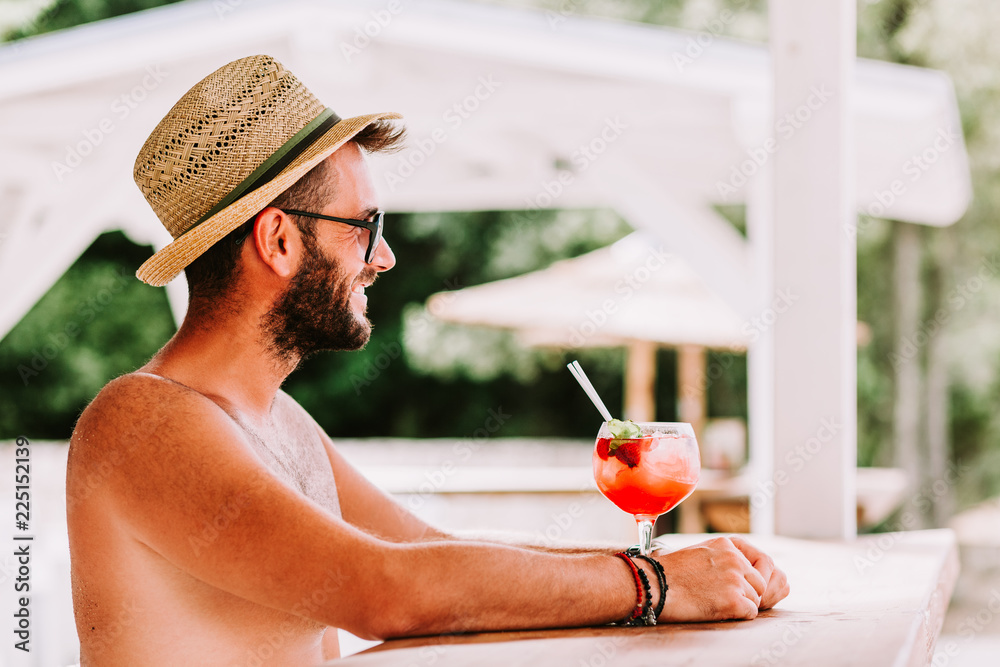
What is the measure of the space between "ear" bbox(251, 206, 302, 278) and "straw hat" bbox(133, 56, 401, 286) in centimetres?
4

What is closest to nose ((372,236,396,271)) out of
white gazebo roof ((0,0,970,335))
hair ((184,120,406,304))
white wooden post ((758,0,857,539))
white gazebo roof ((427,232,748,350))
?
hair ((184,120,406,304))

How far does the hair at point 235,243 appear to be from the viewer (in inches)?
71.3

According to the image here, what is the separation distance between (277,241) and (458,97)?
3.71 meters

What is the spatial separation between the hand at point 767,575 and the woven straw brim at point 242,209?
3.13ft

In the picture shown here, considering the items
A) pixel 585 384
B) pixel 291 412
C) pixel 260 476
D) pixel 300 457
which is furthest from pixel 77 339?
pixel 260 476

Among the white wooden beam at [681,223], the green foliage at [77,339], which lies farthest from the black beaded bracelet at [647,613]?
the green foliage at [77,339]

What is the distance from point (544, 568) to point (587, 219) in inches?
525

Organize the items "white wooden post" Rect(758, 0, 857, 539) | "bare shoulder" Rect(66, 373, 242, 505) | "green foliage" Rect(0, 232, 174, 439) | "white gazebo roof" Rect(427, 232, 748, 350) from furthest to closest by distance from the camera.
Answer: "green foliage" Rect(0, 232, 174, 439) < "white gazebo roof" Rect(427, 232, 748, 350) < "white wooden post" Rect(758, 0, 857, 539) < "bare shoulder" Rect(66, 373, 242, 505)

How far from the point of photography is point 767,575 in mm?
1635

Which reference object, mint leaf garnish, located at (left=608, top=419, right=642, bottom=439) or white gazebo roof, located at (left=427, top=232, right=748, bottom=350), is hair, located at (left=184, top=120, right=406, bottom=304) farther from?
white gazebo roof, located at (left=427, top=232, right=748, bottom=350)

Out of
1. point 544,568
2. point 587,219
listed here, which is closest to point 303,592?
point 544,568

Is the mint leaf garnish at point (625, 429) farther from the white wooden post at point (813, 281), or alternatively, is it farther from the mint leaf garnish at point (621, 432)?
the white wooden post at point (813, 281)

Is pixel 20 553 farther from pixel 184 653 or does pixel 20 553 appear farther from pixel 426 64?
pixel 426 64

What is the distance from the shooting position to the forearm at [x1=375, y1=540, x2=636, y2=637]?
138cm
